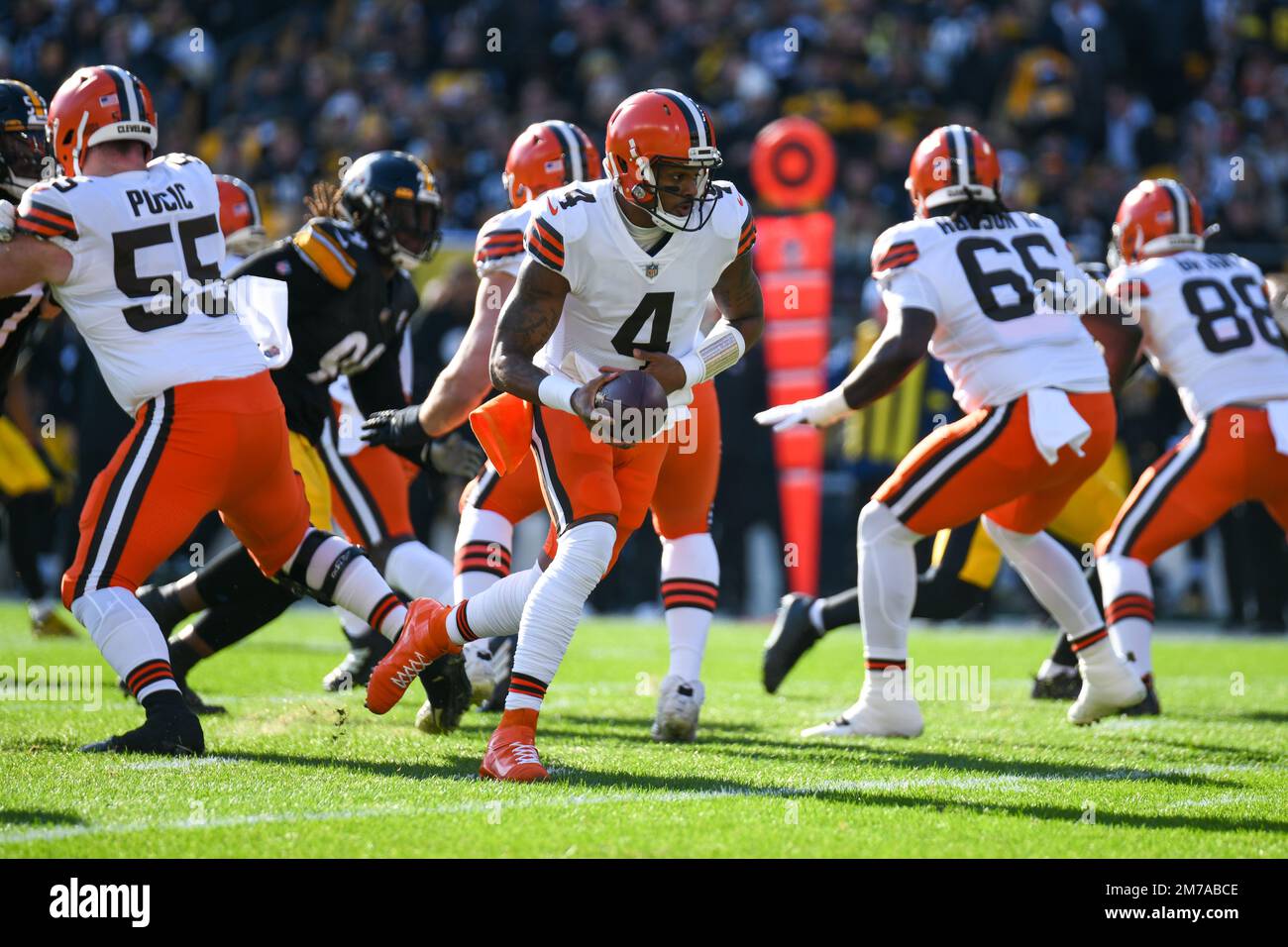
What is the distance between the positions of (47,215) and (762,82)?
1126cm

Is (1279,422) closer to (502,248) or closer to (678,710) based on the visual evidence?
(678,710)

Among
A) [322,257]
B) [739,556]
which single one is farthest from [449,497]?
[322,257]

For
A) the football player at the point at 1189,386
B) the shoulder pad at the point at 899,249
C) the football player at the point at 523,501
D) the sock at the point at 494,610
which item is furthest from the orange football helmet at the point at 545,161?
the football player at the point at 1189,386

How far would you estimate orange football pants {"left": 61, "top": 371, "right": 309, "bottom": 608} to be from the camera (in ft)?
15.5

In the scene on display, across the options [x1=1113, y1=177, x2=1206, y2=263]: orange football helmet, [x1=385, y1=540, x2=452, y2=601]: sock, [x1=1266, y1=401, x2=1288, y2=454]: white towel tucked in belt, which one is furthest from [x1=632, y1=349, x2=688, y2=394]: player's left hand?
[x1=1113, y1=177, x2=1206, y2=263]: orange football helmet

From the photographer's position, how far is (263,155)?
15289 mm

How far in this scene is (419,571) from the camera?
616 cm

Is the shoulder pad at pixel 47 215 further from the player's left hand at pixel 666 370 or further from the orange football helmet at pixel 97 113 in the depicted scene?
the player's left hand at pixel 666 370

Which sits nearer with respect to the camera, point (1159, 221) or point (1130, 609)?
point (1130, 609)

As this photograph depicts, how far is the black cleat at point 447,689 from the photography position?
5.13 metres

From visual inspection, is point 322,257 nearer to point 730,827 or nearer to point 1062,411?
point 1062,411

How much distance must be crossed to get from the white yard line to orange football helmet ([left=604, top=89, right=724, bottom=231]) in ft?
5.06

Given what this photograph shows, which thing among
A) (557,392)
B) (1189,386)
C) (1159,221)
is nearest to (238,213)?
(557,392)

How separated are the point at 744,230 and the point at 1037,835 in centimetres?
191
